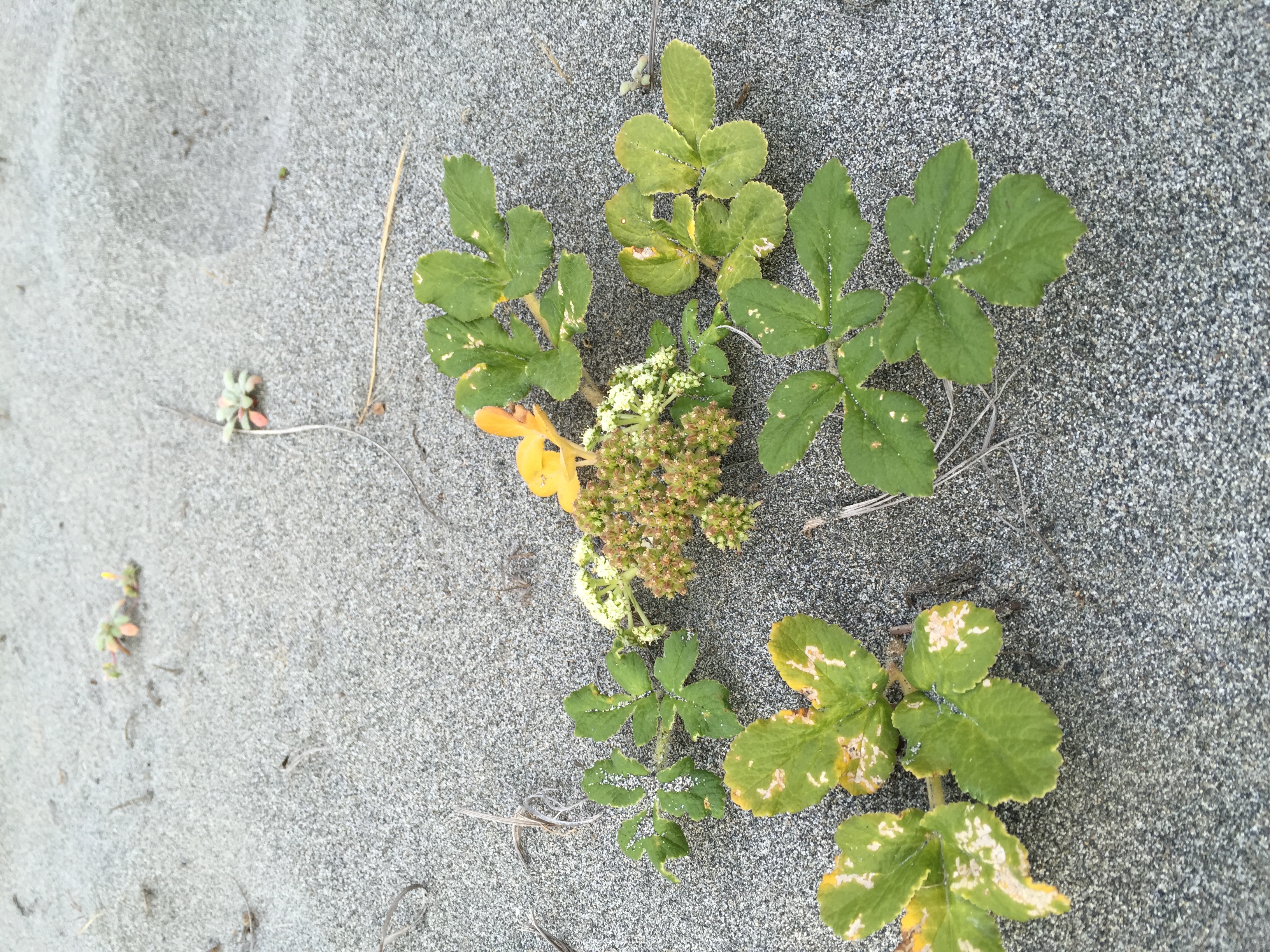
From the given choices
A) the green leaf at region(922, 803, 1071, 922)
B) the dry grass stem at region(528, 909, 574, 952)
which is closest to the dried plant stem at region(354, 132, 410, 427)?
the dry grass stem at region(528, 909, 574, 952)

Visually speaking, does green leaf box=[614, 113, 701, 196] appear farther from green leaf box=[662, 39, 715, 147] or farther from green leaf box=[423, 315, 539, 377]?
green leaf box=[423, 315, 539, 377]

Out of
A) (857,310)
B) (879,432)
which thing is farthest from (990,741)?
(857,310)

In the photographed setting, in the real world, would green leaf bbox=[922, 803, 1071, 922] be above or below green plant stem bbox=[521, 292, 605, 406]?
below

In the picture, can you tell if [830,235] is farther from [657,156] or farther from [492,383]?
[492,383]

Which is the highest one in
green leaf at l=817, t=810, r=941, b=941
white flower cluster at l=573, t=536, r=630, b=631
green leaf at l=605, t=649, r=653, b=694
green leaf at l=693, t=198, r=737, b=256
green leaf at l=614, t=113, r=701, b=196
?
green leaf at l=614, t=113, r=701, b=196

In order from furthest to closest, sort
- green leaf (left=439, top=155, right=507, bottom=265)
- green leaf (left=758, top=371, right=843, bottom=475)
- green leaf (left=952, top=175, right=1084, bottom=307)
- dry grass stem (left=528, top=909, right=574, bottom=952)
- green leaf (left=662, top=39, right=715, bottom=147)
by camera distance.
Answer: dry grass stem (left=528, top=909, right=574, bottom=952)
green leaf (left=439, top=155, right=507, bottom=265)
green leaf (left=662, top=39, right=715, bottom=147)
green leaf (left=758, top=371, right=843, bottom=475)
green leaf (left=952, top=175, right=1084, bottom=307)

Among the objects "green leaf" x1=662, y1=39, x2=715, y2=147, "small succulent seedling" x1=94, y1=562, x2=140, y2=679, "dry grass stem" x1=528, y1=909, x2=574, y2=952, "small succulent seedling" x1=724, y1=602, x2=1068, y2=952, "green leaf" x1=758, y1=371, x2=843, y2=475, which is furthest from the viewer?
"small succulent seedling" x1=94, y1=562, x2=140, y2=679
